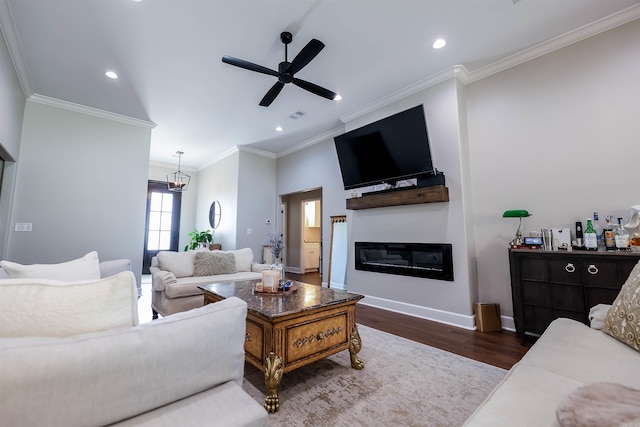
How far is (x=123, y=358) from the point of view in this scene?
77 cm

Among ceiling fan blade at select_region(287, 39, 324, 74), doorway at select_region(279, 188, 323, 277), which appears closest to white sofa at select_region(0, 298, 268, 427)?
ceiling fan blade at select_region(287, 39, 324, 74)

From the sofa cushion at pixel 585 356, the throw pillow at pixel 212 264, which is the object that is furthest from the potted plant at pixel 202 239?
the sofa cushion at pixel 585 356

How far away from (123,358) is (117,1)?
3020 millimetres

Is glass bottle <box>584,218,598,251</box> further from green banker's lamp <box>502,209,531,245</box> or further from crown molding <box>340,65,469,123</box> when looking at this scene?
crown molding <box>340,65,469,123</box>

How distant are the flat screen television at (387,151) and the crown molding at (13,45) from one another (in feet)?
12.0

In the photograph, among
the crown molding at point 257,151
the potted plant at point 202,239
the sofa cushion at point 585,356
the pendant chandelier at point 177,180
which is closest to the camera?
the sofa cushion at point 585,356

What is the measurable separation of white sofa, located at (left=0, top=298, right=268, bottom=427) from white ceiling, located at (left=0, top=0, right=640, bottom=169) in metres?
2.71

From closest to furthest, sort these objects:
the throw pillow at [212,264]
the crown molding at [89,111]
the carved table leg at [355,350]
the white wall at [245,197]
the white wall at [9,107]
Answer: the carved table leg at [355,350]
the white wall at [9,107]
the throw pillow at [212,264]
the crown molding at [89,111]
the white wall at [245,197]

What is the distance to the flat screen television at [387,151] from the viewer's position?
11.2 feet

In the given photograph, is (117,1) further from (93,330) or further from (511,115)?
(511,115)

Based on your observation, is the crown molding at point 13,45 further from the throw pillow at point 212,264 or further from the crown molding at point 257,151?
the crown molding at point 257,151

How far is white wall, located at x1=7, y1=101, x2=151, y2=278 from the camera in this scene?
12.8 feet

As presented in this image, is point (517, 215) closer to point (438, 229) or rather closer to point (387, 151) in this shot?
point (438, 229)

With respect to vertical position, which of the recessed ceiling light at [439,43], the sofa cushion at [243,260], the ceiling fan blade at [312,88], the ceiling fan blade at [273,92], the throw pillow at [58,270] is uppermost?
the recessed ceiling light at [439,43]
